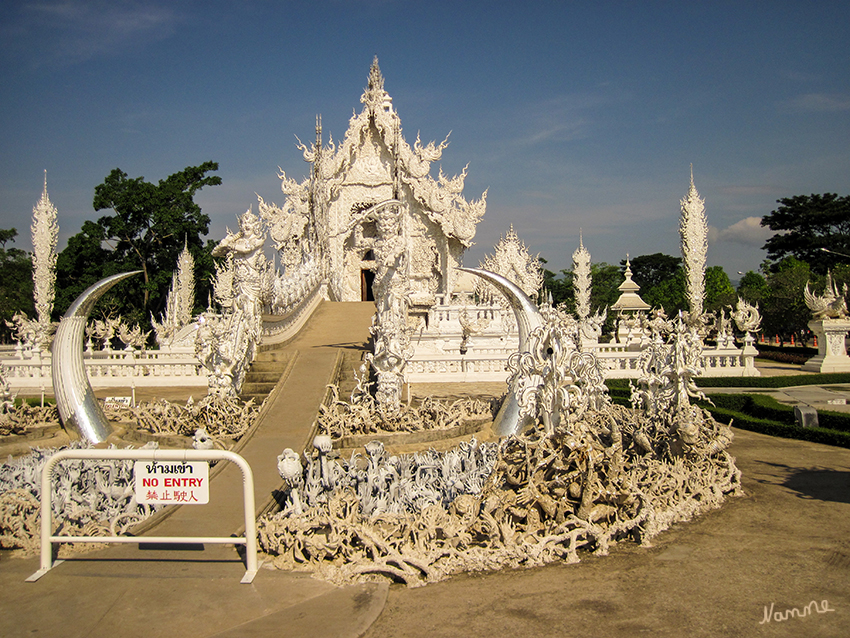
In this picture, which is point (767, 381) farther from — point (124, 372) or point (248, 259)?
point (124, 372)

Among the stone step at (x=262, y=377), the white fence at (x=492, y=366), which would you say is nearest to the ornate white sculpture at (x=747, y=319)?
the white fence at (x=492, y=366)

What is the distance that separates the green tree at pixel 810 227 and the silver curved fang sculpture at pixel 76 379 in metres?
39.7

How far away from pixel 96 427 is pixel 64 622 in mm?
5210

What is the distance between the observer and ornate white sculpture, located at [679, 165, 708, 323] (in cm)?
2973

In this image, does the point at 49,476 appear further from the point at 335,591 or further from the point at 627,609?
the point at 627,609

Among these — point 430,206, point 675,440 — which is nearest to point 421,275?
point 430,206

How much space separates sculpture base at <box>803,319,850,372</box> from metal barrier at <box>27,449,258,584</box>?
57.8ft

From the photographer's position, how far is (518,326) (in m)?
9.32

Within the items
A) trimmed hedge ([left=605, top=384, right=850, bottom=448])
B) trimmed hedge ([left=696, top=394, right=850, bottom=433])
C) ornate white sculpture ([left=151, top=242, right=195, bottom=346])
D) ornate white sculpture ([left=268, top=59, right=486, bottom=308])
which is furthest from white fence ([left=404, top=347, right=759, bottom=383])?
ornate white sculpture ([left=151, top=242, right=195, bottom=346])

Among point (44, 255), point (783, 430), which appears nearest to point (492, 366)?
point (783, 430)

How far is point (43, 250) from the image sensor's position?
28.2 meters

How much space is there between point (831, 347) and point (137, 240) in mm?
29976

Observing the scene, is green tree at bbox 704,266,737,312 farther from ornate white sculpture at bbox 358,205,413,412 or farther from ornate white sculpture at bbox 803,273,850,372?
ornate white sculpture at bbox 358,205,413,412

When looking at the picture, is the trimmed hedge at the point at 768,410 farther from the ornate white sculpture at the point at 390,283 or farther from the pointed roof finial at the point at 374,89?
the pointed roof finial at the point at 374,89
